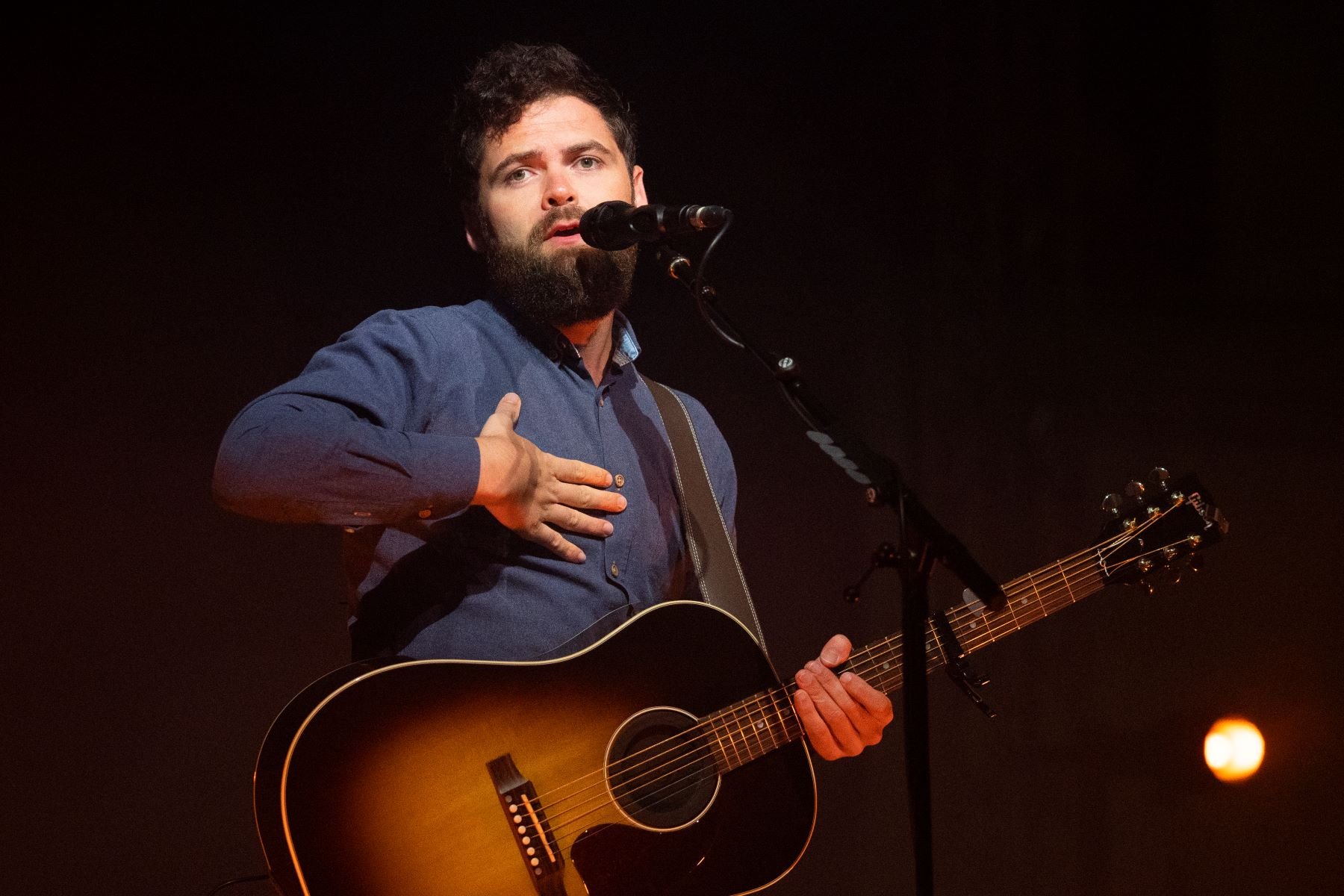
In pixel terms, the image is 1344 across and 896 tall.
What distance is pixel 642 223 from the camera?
174 centimetres

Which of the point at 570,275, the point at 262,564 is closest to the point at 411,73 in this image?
the point at 570,275

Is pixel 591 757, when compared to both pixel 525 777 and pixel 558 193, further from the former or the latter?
pixel 558 193

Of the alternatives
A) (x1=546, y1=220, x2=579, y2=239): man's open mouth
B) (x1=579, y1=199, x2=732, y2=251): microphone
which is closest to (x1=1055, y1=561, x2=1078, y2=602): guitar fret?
(x1=579, y1=199, x2=732, y2=251): microphone

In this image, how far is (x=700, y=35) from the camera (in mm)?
3152

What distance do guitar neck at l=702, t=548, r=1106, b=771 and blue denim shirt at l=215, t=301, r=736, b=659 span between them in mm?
310

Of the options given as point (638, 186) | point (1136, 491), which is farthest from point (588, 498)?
point (1136, 491)

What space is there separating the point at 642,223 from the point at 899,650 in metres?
1.02

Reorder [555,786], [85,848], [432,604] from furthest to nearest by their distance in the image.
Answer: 1. [85,848]
2. [432,604]
3. [555,786]

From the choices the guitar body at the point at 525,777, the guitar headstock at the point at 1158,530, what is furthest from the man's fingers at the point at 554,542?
the guitar headstock at the point at 1158,530

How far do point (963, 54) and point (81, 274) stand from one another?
9.39 ft

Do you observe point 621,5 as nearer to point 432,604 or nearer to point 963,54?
point 963,54

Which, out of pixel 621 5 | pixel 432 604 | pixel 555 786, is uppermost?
pixel 621 5

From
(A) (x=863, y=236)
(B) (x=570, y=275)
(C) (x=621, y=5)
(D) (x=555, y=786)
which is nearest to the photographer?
(D) (x=555, y=786)

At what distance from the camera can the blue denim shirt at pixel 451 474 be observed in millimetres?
1729
